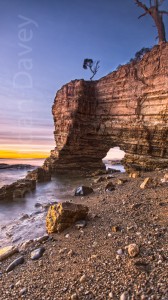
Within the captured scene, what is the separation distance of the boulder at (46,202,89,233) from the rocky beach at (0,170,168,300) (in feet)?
0.63

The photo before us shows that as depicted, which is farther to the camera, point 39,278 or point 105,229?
point 105,229

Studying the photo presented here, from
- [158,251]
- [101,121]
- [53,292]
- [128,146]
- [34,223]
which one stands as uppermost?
[101,121]

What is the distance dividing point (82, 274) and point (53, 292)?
55 centimetres

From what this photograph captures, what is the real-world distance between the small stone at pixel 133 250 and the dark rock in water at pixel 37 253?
192cm

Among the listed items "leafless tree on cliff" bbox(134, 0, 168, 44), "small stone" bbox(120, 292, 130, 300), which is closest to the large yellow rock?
"small stone" bbox(120, 292, 130, 300)

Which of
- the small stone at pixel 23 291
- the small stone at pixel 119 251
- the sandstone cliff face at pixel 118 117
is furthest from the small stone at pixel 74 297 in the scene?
the sandstone cliff face at pixel 118 117

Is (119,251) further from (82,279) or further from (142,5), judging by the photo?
(142,5)

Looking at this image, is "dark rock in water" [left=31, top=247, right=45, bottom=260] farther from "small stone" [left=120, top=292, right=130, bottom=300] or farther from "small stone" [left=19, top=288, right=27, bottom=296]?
"small stone" [left=120, top=292, right=130, bottom=300]

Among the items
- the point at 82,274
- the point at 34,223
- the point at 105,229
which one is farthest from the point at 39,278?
the point at 34,223

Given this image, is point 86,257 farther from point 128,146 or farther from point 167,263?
point 128,146

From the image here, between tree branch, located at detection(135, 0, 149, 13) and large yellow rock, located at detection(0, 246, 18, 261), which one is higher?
tree branch, located at detection(135, 0, 149, 13)

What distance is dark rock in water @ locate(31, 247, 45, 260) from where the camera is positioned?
15.5ft

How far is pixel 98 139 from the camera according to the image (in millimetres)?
25578

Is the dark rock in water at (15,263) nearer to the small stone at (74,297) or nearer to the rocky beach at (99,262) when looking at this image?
the rocky beach at (99,262)
